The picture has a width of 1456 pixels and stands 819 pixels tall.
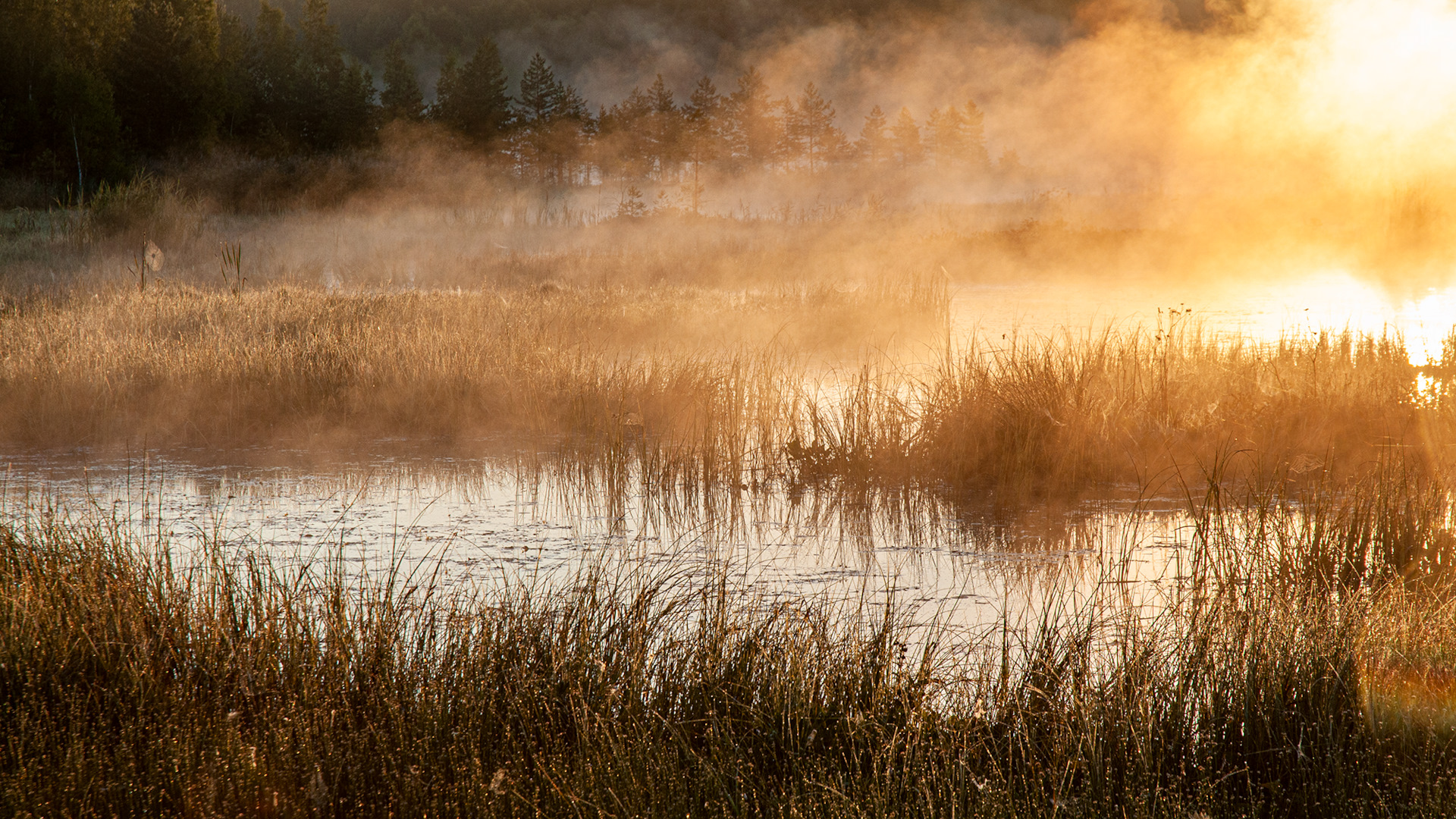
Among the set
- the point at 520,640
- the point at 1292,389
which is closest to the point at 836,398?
the point at 1292,389

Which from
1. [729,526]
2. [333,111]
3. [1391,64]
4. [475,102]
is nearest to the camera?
[729,526]

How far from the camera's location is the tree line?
26.0 m

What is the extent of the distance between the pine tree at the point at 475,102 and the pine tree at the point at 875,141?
20.2 metres

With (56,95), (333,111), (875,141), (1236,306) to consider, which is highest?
(875,141)

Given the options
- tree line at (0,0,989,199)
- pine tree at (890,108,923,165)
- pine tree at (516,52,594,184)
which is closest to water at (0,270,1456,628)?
tree line at (0,0,989,199)

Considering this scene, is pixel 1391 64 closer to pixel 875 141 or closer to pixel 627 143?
pixel 627 143

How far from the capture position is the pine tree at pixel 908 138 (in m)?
50.3

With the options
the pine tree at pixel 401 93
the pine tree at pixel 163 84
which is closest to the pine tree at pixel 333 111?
the pine tree at pixel 163 84

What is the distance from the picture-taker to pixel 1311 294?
45.1 feet

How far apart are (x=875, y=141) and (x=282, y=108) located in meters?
29.3

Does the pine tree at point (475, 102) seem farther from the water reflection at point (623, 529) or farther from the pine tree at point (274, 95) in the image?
the water reflection at point (623, 529)

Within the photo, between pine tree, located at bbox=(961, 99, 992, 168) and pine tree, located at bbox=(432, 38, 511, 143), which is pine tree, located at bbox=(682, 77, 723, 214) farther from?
pine tree, located at bbox=(961, 99, 992, 168)

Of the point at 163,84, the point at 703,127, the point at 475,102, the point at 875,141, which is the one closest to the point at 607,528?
the point at 163,84

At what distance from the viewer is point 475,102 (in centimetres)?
3738
